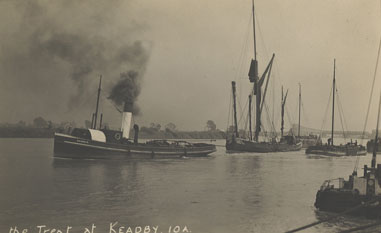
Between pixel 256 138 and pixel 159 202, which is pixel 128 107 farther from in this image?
pixel 256 138

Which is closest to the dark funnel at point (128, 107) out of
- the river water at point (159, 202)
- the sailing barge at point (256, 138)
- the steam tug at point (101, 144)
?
the steam tug at point (101, 144)

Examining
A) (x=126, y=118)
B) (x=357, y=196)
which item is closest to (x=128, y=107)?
(x=126, y=118)

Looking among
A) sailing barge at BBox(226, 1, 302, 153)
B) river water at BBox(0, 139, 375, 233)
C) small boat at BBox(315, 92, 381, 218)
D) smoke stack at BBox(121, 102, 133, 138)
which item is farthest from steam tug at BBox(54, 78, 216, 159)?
small boat at BBox(315, 92, 381, 218)

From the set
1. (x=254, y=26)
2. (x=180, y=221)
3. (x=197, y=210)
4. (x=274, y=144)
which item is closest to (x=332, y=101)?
(x=254, y=26)

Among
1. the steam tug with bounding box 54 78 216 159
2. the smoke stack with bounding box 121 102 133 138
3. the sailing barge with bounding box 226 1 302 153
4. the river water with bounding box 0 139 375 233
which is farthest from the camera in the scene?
the sailing barge with bounding box 226 1 302 153

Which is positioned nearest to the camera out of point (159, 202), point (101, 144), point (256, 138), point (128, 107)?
point (159, 202)

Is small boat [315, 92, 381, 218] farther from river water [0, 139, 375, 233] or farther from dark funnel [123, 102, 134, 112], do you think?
dark funnel [123, 102, 134, 112]
